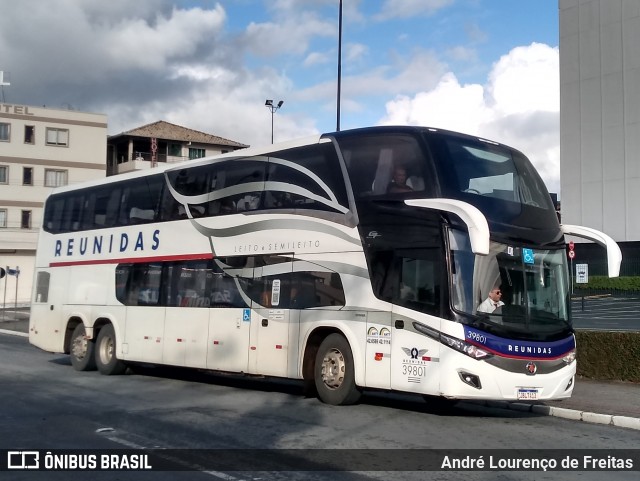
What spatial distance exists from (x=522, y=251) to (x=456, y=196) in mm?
1261

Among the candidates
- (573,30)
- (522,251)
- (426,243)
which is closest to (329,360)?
(426,243)

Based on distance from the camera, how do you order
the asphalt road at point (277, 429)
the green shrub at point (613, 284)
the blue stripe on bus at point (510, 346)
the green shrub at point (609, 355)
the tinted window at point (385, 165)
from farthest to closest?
1. the green shrub at point (613, 284)
2. the green shrub at point (609, 355)
3. the tinted window at point (385, 165)
4. the blue stripe on bus at point (510, 346)
5. the asphalt road at point (277, 429)

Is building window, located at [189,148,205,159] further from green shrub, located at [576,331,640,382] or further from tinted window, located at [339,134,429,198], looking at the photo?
tinted window, located at [339,134,429,198]

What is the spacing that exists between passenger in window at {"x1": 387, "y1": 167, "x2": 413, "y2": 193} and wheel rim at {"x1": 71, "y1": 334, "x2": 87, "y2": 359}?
9.60 m

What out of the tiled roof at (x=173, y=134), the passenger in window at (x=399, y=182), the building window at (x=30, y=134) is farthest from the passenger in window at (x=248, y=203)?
the tiled roof at (x=173, y=134)

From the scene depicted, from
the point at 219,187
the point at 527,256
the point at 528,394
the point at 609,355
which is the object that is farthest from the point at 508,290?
the point at 219,187

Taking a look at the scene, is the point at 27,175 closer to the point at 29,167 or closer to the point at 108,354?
the point at 29,167

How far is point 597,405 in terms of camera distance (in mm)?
12852

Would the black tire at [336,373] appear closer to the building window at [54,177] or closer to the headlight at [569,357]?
the headlight at [569,357]

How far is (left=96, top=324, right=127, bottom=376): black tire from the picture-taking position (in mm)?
17797

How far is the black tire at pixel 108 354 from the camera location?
17.8 m

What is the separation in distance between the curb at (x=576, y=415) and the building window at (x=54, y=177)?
58025 millimetres

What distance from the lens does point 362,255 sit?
40.8ft

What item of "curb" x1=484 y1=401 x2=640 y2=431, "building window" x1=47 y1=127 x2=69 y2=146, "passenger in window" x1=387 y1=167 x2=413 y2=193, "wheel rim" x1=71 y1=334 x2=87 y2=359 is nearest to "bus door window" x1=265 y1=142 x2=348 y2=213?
"passenger in window" x1=387 y1=167 x2=413 y2=193
